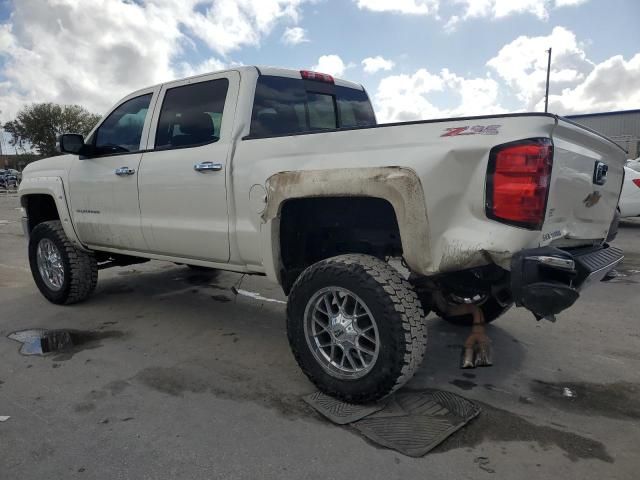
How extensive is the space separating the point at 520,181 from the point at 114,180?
11.4 feet

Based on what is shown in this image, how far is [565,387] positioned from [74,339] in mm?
3810

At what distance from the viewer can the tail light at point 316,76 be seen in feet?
13.3

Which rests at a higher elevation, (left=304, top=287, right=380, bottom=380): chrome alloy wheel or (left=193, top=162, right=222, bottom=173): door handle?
(left=193, top=162, right=222, bottom=173): door handle

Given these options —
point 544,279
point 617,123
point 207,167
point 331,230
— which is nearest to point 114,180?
point 207,167

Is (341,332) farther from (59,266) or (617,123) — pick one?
(617,123)

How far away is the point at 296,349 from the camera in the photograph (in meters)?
3.06

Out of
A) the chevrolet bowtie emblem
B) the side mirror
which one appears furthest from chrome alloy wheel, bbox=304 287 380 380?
the side mirror

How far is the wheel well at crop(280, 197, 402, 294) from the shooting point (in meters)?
3.15

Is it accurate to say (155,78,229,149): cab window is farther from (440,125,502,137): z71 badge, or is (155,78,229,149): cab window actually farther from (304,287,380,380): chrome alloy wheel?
(440,125,502,137): z71 badge

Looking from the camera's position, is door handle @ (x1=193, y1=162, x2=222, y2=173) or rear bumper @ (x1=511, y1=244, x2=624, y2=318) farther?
door handle @ (x1=193, y1=162, x2=222, y2=173)

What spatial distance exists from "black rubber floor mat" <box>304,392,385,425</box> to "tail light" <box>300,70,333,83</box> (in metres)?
2.54

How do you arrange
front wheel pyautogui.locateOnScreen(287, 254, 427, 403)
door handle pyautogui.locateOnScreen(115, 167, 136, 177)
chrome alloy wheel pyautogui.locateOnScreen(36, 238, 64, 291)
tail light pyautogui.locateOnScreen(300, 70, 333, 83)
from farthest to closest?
chrome alloy wheel pyautogui.locateOnScreen(36, 238, 64, 291)
door handle pyautogui.locateOnScreen(115, 167, 136, 177)
tail light pyautogui.locateOnScreen(300, 70, 333, 83)
front wheel pyautogui.locateOnScreen(287, 254, 427, 403)

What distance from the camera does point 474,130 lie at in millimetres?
2395

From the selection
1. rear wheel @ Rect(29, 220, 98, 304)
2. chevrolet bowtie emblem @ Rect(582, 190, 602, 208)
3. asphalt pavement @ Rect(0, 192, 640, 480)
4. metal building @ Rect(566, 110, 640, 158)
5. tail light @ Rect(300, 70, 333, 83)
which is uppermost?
metal building @ Rect(566, 110, 640, 158)
